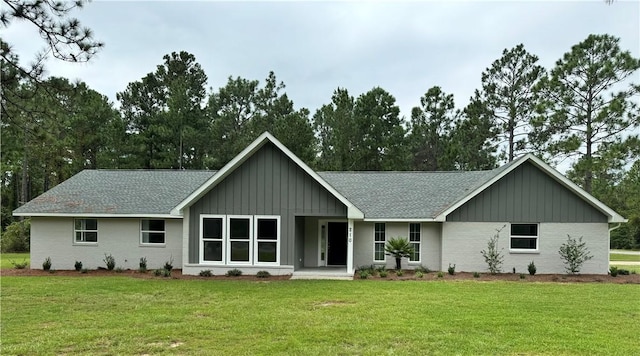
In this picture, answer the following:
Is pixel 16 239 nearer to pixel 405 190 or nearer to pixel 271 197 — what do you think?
pixel 271 197

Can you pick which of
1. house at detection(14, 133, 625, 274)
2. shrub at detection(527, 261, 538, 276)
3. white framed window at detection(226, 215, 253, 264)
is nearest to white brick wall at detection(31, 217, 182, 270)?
house at detection(14, 133, 625, 274)

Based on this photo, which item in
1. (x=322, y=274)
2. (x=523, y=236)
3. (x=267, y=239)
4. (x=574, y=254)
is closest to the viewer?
(x=322, y=274)

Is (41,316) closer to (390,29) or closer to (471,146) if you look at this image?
(390,29)

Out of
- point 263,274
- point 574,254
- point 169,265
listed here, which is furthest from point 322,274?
point 574,254

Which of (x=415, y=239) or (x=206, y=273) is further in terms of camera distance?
(x=415, y=239)

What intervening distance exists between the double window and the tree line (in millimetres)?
15861

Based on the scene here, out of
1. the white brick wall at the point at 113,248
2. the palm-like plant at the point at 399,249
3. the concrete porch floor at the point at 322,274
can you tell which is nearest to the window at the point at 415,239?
the palm-like plant at the point at 399,249

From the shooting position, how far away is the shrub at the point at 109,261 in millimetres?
18484

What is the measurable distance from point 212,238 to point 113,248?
4882 mm

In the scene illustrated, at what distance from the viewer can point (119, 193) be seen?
67.1 ft

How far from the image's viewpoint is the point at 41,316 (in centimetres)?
984

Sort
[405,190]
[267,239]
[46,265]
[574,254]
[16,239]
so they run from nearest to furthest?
[267,239]
[574,254]
[46,265]
[405,190]
[16,239]

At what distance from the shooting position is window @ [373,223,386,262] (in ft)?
62.1

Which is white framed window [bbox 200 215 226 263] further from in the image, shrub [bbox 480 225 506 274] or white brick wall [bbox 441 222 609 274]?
shrub [bbox 480 225 506 274]
